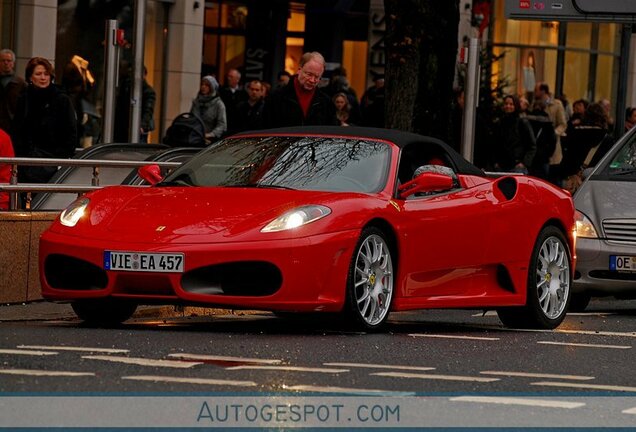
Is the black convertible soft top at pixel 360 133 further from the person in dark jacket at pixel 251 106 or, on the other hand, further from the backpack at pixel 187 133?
the person in dark jacket at pixel 251 106

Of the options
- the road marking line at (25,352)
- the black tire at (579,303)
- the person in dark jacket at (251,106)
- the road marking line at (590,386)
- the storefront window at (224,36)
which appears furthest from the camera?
the storefront window at (224,36)

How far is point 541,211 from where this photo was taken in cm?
1289

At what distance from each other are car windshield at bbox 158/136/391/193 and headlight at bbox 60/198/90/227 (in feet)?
2.32

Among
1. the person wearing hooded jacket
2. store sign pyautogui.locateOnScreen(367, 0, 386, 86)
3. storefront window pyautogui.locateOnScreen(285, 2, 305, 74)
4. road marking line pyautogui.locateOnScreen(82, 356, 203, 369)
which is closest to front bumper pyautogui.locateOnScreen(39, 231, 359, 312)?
road marking line pyautogui.locateOnScreen(82, 356, 203, 369)

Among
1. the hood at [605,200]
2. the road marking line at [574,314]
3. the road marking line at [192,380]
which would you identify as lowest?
the road marking line at [574,314]

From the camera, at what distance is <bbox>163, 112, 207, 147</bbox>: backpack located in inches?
713

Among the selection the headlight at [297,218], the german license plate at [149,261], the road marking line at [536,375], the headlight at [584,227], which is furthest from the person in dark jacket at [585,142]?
the road marking line at [536,375]

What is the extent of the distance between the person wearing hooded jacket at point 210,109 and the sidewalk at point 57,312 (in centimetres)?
1009

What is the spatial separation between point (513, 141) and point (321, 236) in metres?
14.1

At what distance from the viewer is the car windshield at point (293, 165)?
454 inches

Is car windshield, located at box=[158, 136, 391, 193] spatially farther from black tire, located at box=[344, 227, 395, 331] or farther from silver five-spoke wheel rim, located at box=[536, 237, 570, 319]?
silver five-spoke wheel rim, located at box=[536, 237, 570, 319]

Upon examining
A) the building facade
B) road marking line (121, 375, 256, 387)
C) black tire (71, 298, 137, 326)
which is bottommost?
black tire (71, 298, 137, 326)

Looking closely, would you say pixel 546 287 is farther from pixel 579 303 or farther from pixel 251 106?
pixel 251 106

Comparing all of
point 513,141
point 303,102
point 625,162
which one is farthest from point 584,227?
point 513,141
